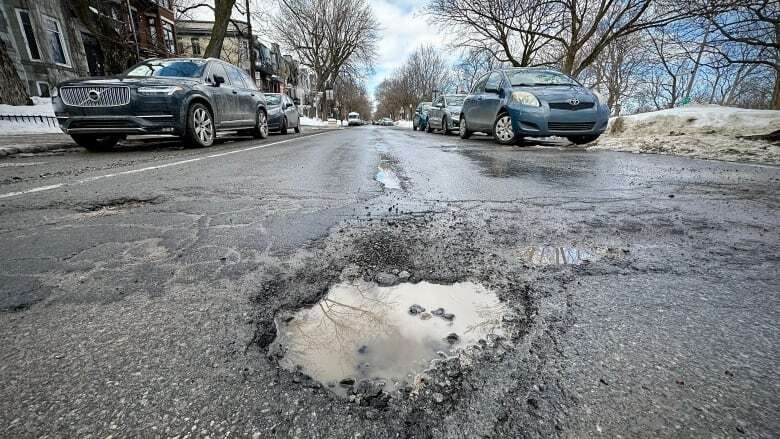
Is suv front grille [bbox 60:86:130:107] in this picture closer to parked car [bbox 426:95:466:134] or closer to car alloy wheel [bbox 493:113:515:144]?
car alloy wheel [bbox 493:113:515:144]

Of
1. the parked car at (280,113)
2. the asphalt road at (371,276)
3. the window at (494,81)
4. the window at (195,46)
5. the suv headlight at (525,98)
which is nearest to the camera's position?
the asphalt road at (371,276)

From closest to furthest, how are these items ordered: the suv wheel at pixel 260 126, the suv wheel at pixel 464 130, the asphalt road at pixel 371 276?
the asphalt road at pixel 371 276 → the suv wheel at pixel 260 126 → the suv wheel at pixel 464 130

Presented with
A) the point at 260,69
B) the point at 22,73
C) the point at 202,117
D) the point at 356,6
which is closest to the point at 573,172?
the point at 202,117

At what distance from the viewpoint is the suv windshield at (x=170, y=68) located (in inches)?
250

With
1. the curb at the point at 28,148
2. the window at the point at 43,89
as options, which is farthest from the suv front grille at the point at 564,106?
the window at the point at 43,89

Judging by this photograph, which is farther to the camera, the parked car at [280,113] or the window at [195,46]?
the window at [195,46]

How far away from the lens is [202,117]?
628 centimetres

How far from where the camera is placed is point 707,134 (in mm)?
6832

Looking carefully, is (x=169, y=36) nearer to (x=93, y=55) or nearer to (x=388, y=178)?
(x=93, y=55)

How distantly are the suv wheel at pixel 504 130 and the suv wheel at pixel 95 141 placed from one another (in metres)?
7.26

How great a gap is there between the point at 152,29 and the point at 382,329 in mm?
30931

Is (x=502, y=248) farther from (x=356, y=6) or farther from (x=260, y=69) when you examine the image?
(x=260, y=69)

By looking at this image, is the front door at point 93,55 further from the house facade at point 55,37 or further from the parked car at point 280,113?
the parked car at point 280,113

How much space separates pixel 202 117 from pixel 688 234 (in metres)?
6.91
